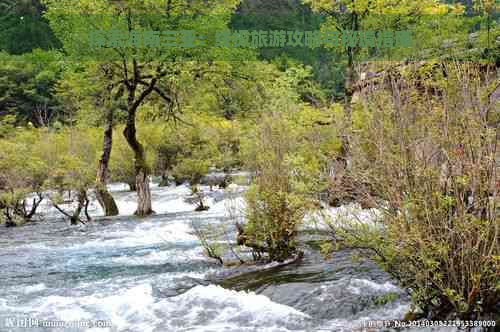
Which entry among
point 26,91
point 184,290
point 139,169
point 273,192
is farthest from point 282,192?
point 26,91

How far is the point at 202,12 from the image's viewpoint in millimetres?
19688

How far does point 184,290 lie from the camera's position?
873 cm

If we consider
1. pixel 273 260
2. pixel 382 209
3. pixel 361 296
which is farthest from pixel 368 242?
pixel 273 260

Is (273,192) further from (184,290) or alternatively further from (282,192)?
(184,290)

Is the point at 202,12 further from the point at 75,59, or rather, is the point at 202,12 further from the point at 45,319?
the point at 45,319

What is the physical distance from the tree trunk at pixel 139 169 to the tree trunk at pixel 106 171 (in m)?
0.69

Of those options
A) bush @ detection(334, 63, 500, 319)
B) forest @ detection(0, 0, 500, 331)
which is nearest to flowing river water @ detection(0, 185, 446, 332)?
forest @ detection(0, 0, 500, 331)

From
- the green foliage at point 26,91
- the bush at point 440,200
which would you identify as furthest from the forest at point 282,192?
the green foliage at point 26,91

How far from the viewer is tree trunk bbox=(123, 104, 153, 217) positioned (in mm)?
20016

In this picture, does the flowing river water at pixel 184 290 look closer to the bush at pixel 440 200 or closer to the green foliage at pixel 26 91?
the bush at pixel 440 200

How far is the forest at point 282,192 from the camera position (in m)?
5.62

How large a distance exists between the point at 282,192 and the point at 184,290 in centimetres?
231

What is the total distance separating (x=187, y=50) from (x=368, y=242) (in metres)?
13.4

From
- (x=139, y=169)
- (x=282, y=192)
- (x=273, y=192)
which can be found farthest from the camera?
(x=139, y=169)
